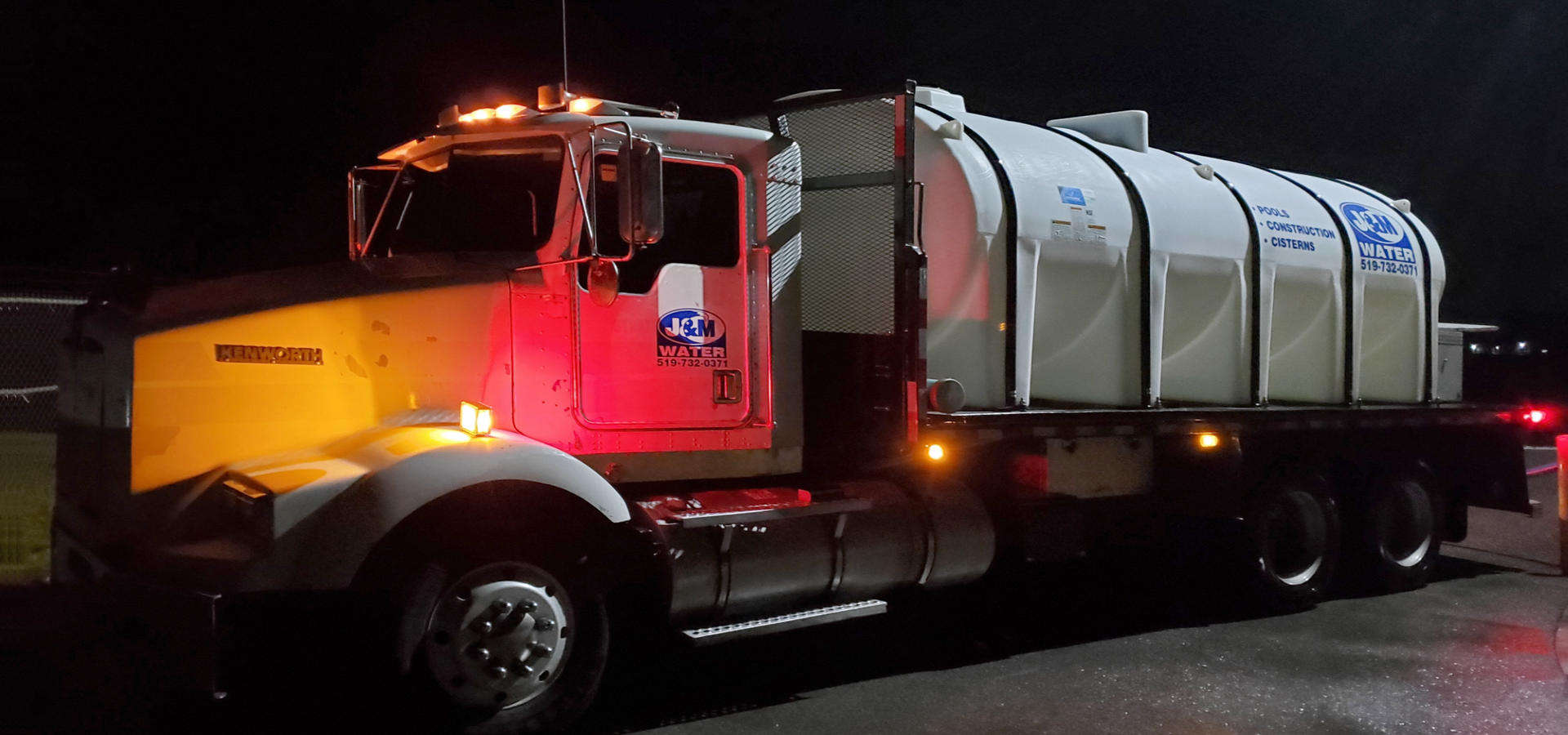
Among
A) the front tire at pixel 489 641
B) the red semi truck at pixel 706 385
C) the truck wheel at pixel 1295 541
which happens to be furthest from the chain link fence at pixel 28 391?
the truck wheel at pixel 1295 541

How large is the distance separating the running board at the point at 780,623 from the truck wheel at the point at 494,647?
0.56m

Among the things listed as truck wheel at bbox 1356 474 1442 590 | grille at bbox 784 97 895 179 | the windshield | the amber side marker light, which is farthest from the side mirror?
truck wheel at bbox 1356 474 1442 590

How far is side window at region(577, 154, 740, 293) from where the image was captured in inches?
229

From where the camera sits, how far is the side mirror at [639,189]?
17.7 feet

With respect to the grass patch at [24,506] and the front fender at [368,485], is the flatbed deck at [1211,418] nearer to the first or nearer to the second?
the front fender at [368,485]

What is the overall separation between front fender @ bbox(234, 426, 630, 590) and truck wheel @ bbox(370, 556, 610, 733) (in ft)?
1.07

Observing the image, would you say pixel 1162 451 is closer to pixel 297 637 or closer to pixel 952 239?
pixel 952 239

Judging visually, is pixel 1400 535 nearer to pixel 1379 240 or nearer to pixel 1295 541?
pixel 1295 541

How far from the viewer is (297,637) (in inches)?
189

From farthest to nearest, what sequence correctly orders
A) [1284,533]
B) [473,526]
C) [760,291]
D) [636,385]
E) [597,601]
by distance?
[1284,533] → [760,291] → [636,385] → [597,601] → [473,526]

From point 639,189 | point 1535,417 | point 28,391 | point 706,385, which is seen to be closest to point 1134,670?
point 706,385

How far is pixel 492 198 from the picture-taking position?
5.89 m

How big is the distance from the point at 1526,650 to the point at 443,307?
21.5 feet

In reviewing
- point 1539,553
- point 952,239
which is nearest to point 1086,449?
point 952,239
